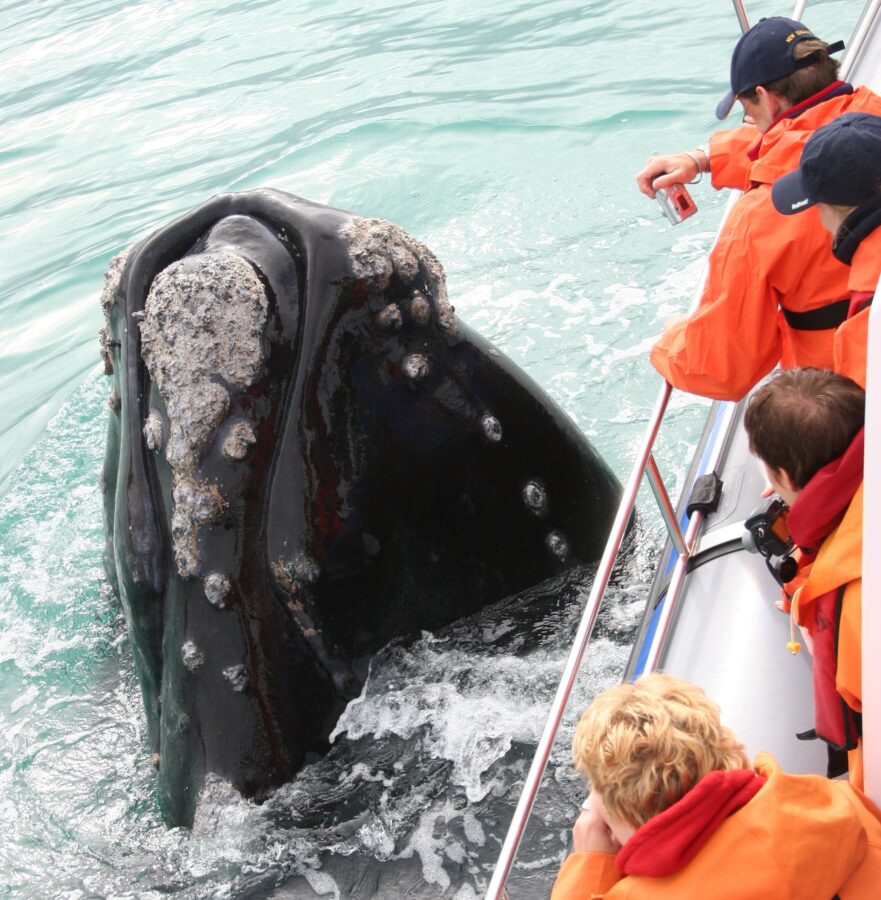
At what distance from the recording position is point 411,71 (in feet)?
48.5

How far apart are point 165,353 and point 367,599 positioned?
3.05 feet

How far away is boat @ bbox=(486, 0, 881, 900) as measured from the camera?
2666 mm

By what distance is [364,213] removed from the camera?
11.3 m

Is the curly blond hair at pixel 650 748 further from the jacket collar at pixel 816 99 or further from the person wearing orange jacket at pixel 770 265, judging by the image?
the jacket collar at pixel 816 99

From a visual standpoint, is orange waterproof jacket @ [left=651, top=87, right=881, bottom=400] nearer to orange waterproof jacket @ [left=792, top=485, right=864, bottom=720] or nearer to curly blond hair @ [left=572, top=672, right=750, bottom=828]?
orange waterproof jacket @ [left=792, top=485, right=864, bottom=720]

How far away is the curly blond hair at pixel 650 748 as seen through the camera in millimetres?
→ 2479

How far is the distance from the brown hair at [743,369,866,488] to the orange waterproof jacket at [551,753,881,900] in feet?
2.67

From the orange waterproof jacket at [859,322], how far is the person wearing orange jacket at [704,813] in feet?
4.34

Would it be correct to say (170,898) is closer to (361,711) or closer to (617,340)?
(361,711)

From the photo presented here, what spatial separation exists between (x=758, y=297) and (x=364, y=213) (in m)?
7.71

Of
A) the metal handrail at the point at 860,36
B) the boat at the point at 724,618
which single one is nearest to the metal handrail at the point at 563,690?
the boat at the point at 724,618

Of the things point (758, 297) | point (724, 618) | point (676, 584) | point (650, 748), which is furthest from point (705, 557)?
point (650, 748)

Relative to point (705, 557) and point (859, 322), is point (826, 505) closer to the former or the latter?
point (859, 322)

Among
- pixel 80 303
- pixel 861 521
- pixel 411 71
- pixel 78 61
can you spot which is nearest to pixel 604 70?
pixel 411 71
